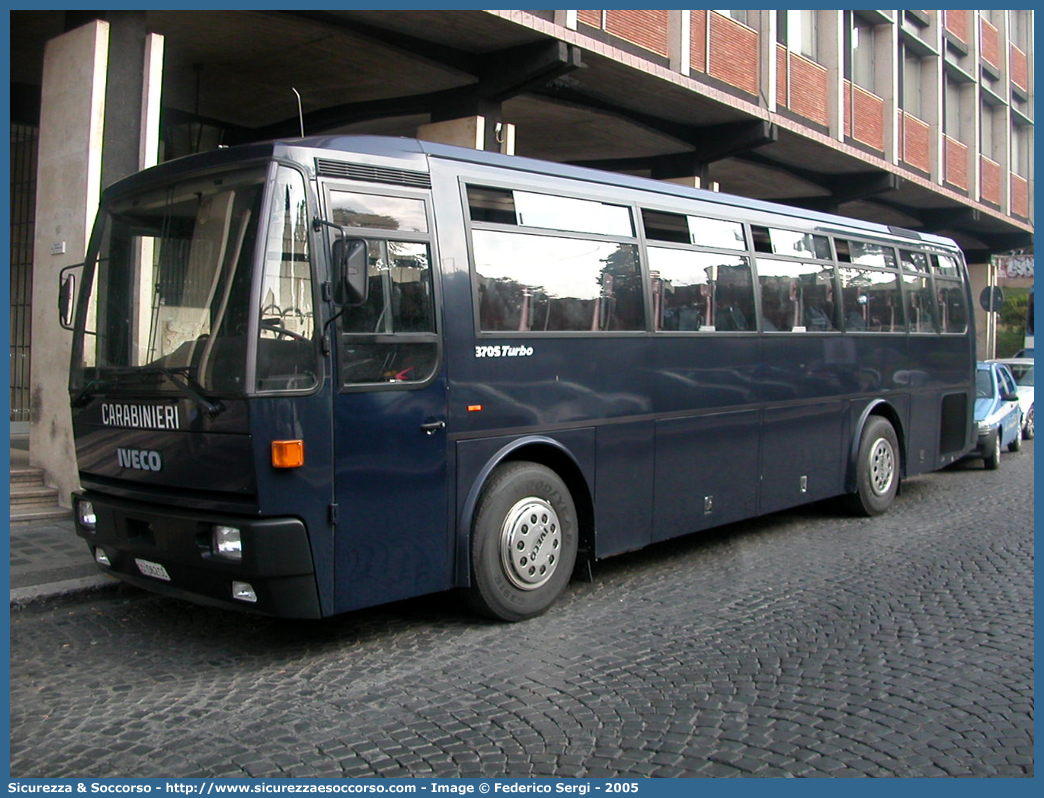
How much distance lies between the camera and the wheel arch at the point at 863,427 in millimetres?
9984

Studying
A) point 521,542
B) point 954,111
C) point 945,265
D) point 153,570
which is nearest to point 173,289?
point 153,570

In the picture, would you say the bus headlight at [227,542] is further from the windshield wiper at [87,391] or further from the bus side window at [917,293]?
the bus side window at [917,293]

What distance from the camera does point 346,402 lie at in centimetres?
539

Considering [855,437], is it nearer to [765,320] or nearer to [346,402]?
[765,320]

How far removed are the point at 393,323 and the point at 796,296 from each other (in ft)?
15.7

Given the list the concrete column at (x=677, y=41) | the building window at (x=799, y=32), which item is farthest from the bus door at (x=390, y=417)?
the building window at (x=799, y=32)

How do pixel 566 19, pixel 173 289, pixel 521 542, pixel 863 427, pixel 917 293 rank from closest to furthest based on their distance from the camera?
pixel 173 289 → pixel 521 542 → pixel 863 427 → pixel 917 293 → pixel 566 19

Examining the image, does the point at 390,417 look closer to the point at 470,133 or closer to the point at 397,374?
the point at 397,374

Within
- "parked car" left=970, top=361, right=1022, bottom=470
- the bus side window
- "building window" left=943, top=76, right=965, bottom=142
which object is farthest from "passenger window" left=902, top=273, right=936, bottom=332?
"building window" left=943, top=76, right=965, bottom=142

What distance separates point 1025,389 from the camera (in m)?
19.0

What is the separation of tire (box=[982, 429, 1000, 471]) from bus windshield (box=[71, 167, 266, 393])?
39.2ft

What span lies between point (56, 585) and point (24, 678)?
157 centimetres

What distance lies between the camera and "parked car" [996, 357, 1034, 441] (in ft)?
60.5

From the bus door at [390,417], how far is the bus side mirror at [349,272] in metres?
0.22
